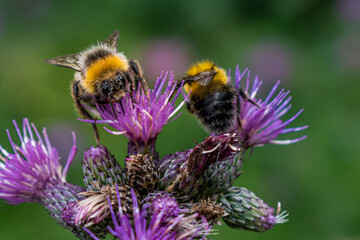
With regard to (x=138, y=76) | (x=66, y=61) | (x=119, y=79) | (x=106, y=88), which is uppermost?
(x=66, y=61)

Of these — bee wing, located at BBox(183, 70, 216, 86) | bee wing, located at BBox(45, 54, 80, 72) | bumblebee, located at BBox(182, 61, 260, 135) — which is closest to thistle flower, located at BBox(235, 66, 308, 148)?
bumblebee, located at BBox(182, 61, 260, 135)

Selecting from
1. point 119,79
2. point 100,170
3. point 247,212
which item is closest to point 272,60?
point 247,212

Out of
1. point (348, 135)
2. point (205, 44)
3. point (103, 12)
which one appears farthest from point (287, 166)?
point (103, 12)

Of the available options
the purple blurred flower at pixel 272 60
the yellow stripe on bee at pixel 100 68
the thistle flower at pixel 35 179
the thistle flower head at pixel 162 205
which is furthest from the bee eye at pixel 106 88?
the purple blurred flower at pixel 272 60

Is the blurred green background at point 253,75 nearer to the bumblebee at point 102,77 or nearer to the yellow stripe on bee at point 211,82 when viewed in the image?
the yellow stripe on bee at point 211,82

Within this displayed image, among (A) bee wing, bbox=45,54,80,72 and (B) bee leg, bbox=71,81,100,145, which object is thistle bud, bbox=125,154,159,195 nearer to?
(B) bee leg, bbox=71,81,100,145

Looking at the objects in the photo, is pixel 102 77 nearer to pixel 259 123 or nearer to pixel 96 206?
pixel 96 206

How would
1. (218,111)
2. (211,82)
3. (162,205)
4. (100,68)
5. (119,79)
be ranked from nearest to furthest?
(162,205) → (119,79) → (100,68) → (218,111) → (211,82)
